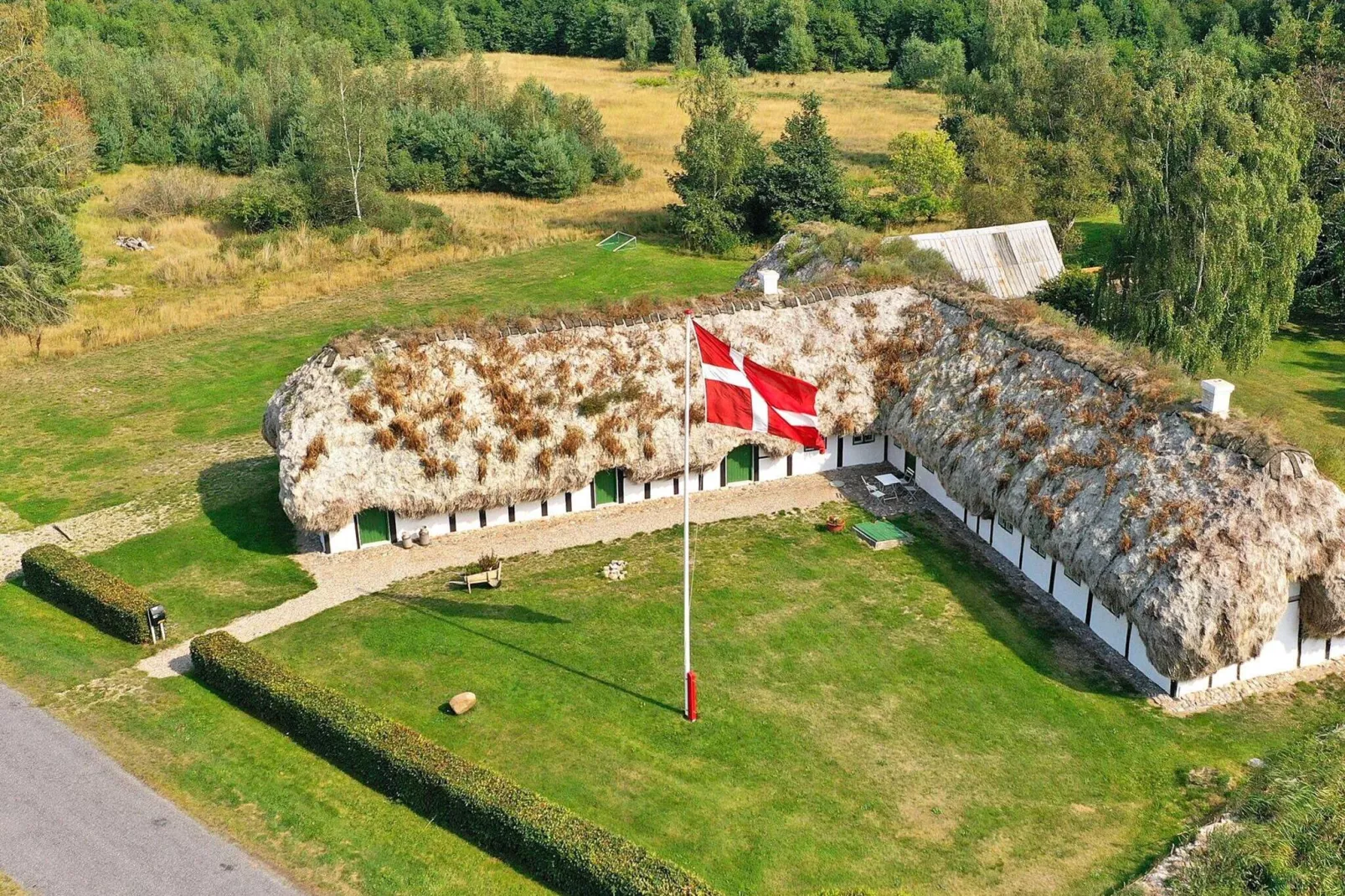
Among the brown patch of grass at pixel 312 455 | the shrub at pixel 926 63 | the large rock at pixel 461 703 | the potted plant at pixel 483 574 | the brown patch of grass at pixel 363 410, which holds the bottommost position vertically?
the large rock at pixel 461 703

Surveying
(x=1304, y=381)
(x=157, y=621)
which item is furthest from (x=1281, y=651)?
(x=157, y=621)

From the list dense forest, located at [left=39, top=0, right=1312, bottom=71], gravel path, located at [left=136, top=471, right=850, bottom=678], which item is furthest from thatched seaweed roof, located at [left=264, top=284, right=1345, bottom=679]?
dense forest, located at [left=39, top=0, right=1312, bottom=71]

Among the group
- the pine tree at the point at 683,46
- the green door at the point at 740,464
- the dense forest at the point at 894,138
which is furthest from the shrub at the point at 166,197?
the green door at the point at 740,464

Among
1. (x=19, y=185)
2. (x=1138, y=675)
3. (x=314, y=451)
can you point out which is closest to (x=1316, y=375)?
(x=1138, y=675)

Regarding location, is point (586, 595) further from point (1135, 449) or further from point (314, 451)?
point (1135, 449)

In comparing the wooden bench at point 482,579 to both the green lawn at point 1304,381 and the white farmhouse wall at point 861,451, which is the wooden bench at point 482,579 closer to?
the white farmhouse wall at point 861,451
